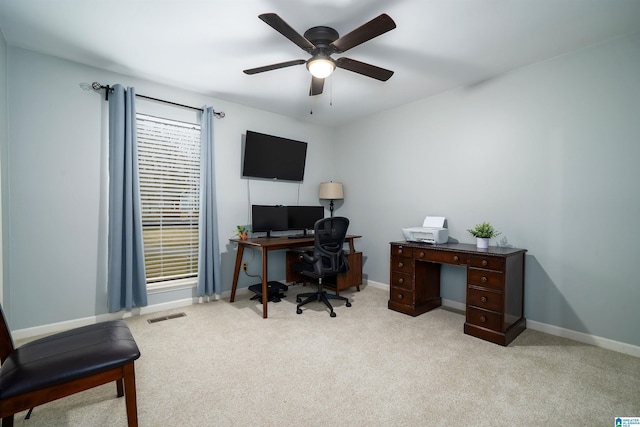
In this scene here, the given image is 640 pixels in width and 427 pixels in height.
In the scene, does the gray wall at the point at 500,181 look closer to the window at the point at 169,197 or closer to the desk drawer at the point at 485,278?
the window at the point at 169,197

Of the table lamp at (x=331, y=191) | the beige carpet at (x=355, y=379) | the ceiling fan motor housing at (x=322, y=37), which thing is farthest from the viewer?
the table lamp at (x=331, y=191)

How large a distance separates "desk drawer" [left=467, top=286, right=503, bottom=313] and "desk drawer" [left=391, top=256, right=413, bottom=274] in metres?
0.65

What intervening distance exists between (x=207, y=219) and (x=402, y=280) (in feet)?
7.92

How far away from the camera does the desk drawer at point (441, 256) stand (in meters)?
2.84

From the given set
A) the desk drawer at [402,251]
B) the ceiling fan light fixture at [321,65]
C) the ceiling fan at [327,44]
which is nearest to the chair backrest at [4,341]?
the ceiling fan at [327,44]

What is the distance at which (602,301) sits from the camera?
2.48m

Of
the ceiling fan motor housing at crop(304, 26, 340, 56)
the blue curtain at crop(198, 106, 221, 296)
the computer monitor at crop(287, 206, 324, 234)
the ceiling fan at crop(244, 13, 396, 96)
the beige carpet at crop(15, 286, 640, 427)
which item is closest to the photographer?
the beige carpet at crop(15, 286, 640, 427)

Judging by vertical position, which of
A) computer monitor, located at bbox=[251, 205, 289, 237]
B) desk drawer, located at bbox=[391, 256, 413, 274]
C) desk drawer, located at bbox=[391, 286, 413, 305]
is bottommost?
desk drawer, located at bbox=[391, 286, 413, 305]

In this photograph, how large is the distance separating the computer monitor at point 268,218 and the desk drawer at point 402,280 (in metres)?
1.61

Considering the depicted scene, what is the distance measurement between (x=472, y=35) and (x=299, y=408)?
300 cm

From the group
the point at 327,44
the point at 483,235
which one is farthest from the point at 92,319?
the point at 483,235

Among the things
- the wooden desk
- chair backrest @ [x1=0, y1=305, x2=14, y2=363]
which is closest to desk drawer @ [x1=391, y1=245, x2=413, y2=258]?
the wooden desk

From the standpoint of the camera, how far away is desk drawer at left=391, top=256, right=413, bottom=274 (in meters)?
3.23

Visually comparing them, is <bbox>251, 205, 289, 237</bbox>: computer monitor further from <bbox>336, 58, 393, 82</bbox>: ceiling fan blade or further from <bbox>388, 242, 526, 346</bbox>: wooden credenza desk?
<bbox>336, 58, 393, 82</bbox>: ceiling fan blade
